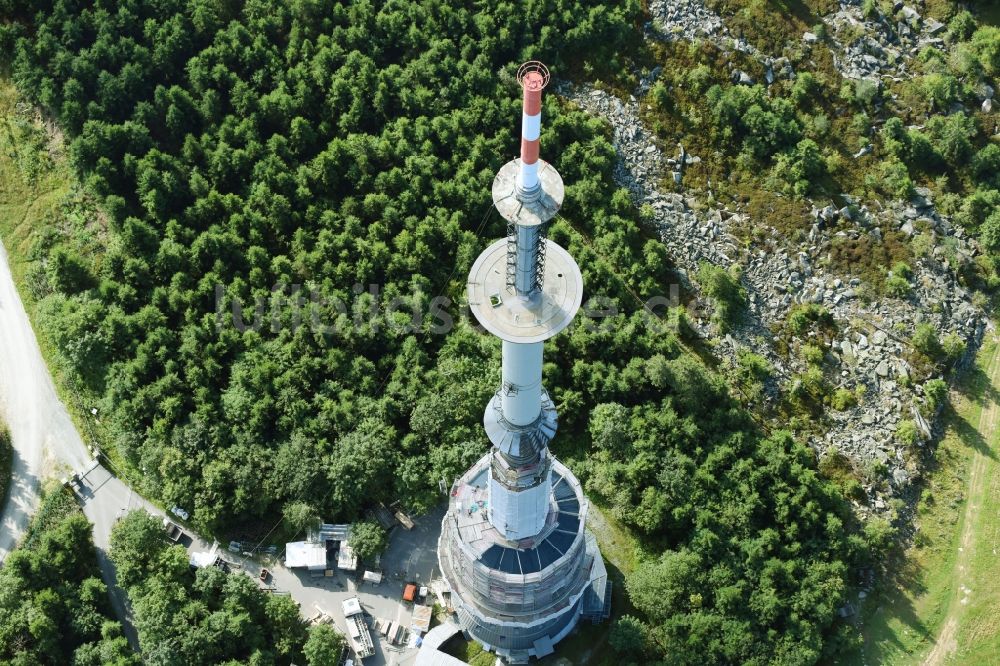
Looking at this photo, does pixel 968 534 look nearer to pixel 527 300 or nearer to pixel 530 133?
pixel 527 300

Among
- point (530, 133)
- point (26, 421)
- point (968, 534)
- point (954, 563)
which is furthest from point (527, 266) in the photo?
point (26, 421)

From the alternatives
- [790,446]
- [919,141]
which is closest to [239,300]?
[790,446]

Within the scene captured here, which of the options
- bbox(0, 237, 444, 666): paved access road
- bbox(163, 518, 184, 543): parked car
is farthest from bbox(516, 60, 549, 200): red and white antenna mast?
bbox(163, 518, 184, 543): parked car

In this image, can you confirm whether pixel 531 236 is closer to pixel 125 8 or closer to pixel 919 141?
pixel 919 141

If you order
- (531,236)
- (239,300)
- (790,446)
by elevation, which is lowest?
(790,446)

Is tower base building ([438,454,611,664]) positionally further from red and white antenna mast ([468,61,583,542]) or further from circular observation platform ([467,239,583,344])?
circular observation platform ([467,239,583,344])

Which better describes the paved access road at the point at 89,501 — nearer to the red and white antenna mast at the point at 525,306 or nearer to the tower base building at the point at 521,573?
the tower base building at the point at 521,573
